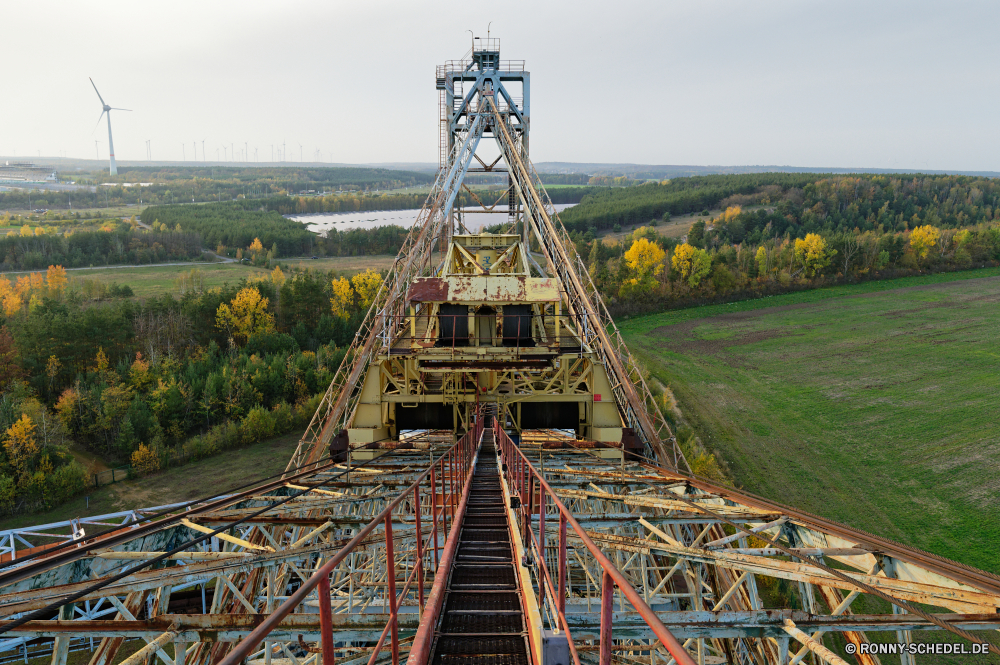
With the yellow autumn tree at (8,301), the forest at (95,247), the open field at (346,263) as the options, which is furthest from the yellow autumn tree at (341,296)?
the forest at (95,247)

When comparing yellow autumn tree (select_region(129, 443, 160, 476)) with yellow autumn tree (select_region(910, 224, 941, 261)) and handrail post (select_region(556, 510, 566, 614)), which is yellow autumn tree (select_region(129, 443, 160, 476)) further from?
yellow autumn tree (select_region(910, 224, 941, 261))

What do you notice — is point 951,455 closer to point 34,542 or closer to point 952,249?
point 34,542

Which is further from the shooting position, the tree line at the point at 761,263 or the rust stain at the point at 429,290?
the tree line at the point at 761,263

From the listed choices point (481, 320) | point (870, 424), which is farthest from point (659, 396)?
point (481, 320)

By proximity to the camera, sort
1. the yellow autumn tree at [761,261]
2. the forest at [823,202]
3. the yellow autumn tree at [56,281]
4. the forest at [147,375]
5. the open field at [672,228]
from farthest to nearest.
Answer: the forest at [823,202]
the open field at [672,228]
the yellow autumn tree at [761,261]
the yellow autumn tree at [56,281]
the forest at [147,375]

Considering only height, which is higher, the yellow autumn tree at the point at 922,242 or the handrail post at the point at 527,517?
the yellow autumn tree at the point at 922,242

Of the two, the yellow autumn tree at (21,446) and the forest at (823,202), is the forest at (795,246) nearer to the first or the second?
the forest at (823,202)

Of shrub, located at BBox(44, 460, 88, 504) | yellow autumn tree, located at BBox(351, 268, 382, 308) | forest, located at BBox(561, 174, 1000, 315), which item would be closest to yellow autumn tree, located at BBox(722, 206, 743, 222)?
forest, located at BBox(561, 174, 1000, 315)
